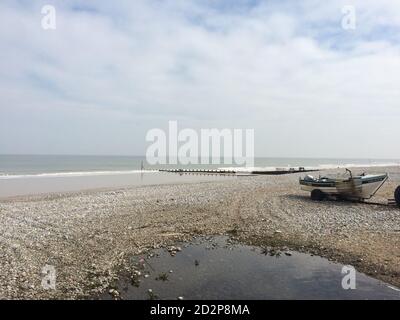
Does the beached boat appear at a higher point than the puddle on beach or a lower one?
higher

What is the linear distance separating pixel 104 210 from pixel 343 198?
1514cm

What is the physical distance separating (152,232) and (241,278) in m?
5.71

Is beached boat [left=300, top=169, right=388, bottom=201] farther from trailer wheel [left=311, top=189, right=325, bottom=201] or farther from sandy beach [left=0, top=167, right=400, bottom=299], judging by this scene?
sandy beach [left=0, top=167, right=400, bottom=299]

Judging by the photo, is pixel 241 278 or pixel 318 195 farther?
pixel 318 195

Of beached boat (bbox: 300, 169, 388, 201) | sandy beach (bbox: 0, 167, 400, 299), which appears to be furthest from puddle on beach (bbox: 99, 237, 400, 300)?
beached boat (bbox: 300, 169, 388, 201)

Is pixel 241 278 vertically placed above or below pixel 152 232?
below

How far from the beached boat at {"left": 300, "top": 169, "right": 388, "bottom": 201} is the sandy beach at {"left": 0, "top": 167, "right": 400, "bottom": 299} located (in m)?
0.94

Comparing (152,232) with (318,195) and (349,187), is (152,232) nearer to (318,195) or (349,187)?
(318,195)

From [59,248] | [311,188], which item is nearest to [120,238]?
[59,248]

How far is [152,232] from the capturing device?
47.8 feet

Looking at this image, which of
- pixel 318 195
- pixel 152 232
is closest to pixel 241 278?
pixel 152 232

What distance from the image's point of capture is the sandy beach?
9805 mm
